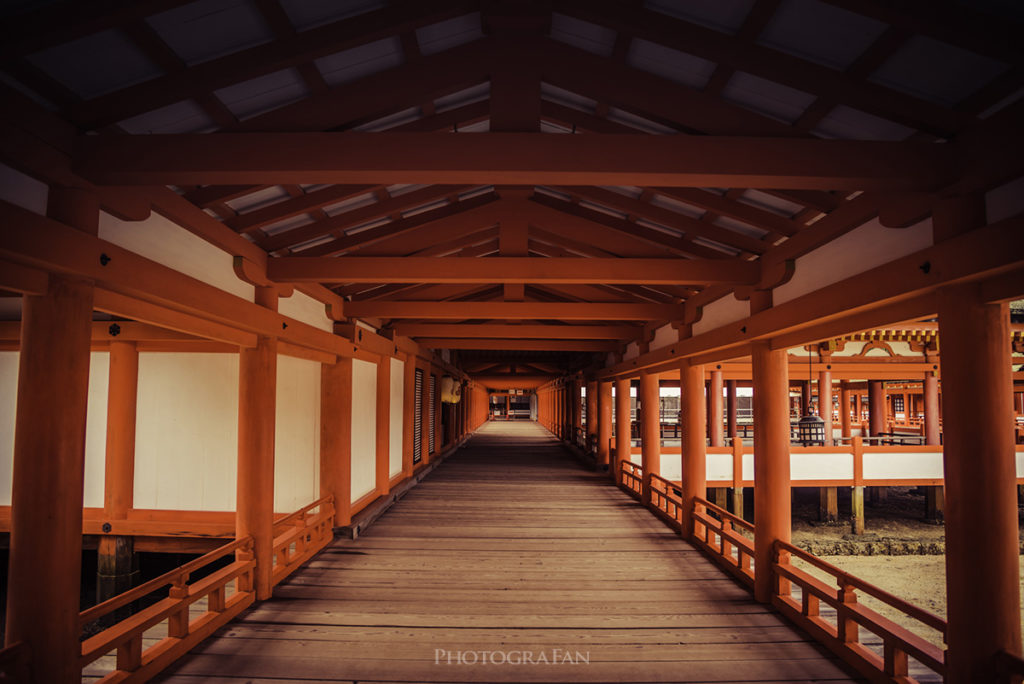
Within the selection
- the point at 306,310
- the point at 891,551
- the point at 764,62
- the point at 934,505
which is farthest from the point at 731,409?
the point at 764,62

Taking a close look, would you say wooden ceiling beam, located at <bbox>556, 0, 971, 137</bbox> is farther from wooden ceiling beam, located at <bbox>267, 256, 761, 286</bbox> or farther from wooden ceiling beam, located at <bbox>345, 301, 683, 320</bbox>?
wooden ceiling beam, located at <bbox>345, 301, 683, 320</bbox>

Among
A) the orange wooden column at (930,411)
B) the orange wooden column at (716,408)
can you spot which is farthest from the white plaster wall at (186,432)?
the orange wooden column at (930,411)

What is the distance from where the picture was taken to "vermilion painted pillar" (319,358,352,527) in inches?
286

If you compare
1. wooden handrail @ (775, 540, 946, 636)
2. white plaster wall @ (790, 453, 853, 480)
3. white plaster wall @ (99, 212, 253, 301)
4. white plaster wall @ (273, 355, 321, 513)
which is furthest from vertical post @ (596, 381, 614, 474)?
white plaster wall @ (99, 212, 253, 301)

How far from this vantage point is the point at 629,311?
24.7ft

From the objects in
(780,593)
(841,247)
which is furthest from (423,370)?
(841,247)

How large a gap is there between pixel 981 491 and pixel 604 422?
1155 centimetres

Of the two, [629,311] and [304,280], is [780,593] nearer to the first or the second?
[629,311]

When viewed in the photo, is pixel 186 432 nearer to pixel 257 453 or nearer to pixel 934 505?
pixel 257 453

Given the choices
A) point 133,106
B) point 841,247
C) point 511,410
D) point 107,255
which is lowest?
point 511,410

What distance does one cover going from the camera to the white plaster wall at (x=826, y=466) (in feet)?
42.0

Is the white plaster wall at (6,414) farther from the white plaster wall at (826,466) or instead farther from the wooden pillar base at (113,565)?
the white plaster wall at (826,466)

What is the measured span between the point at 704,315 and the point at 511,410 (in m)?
51.5

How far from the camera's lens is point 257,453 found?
205 inches
